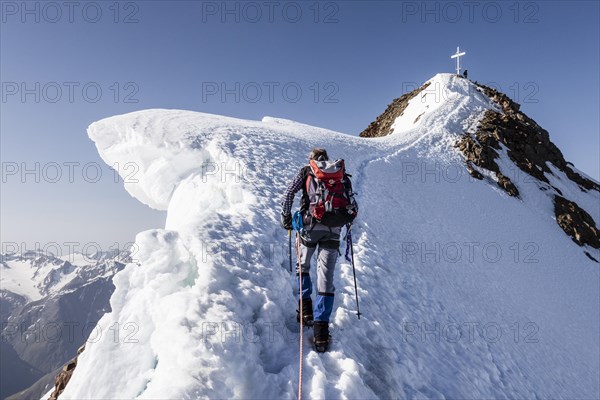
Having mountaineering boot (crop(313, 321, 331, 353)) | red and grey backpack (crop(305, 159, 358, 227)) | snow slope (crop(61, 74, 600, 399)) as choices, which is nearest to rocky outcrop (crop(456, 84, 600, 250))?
snow slope (crop(61, 74, 600, 399))

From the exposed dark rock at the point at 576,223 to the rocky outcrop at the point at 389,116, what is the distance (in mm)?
19021

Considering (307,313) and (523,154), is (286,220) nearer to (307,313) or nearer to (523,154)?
(307,313)

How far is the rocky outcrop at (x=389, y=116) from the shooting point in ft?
134

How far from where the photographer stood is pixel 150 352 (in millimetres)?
4375

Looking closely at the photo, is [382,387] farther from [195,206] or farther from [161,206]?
[161,206]

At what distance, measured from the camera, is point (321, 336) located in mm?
5070

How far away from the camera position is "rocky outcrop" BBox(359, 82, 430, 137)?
134 feet

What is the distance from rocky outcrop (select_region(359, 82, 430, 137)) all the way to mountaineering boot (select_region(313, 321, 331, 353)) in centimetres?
3644

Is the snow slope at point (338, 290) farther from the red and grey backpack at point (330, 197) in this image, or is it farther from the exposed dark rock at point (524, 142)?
the exposed dark rock at point (524, 142)

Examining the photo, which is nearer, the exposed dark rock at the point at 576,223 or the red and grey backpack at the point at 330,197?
the red and grey backpack at the point at 330,197

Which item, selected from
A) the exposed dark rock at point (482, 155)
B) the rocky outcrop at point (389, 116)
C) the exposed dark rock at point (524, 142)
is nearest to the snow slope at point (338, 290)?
the exposed dark rock at point (482, 155)

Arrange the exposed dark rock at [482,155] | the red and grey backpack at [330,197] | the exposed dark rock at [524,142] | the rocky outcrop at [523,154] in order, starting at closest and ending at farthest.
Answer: the red and grey backpack at [330,197]
the rocky outcrop at [523,154]
the exposed dark rock at [482,155]
the exposed dark rock at [524,142]

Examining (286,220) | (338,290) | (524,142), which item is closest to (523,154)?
(524,142)

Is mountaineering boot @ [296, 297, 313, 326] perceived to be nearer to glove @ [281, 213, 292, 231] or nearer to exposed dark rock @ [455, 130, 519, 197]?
glove @ [281, 213, 292, 231]
